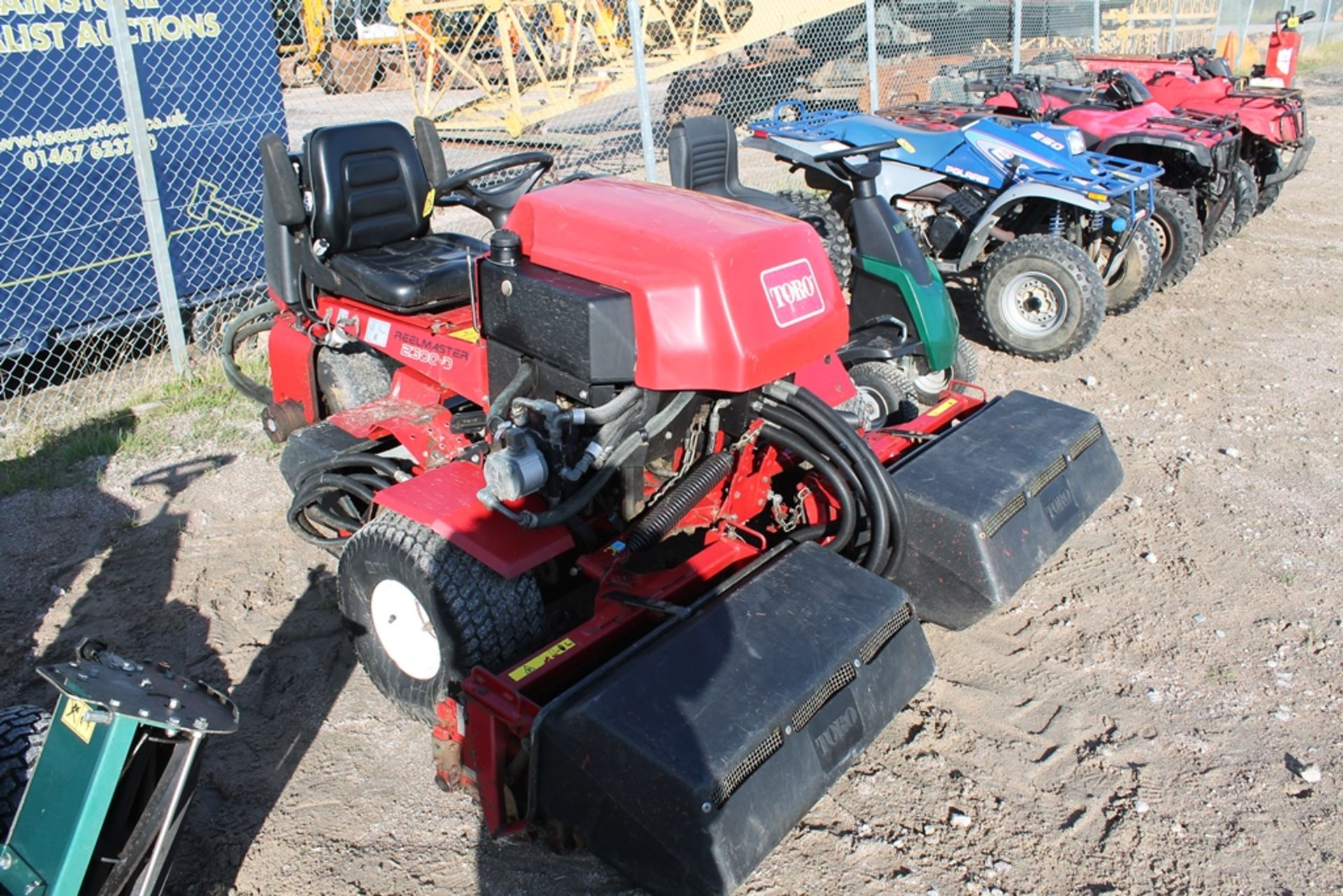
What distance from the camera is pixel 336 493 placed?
357cm

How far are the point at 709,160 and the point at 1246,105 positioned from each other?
16.1ft

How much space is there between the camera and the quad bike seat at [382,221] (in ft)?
11.9

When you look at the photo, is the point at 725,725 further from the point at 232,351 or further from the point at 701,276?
the point at 232,351

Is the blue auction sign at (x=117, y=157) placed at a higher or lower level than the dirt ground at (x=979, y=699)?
higher

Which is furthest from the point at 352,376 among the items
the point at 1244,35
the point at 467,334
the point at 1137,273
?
the point at 1244,35

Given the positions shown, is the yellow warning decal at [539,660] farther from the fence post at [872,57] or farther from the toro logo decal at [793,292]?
the fence post at [872,57]

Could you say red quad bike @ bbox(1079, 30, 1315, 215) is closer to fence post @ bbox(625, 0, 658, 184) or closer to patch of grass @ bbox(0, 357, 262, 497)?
fence post @ bbox(625, 0, 658, 184)

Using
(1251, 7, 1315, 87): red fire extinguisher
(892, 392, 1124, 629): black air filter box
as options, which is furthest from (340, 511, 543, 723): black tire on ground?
(1251, 7, 1315, 87): red fire extinguisher

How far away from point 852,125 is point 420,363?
11.4 feet

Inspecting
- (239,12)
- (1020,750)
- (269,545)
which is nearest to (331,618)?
(269,545)

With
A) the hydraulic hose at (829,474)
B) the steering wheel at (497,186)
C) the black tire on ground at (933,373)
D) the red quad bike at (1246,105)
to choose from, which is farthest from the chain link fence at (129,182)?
the hydraulic hose at (829,474)

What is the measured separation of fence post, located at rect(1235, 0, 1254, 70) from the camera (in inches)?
644

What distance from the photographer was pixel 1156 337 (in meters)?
6.08

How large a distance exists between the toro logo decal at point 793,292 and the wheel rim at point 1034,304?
334 centimetres
